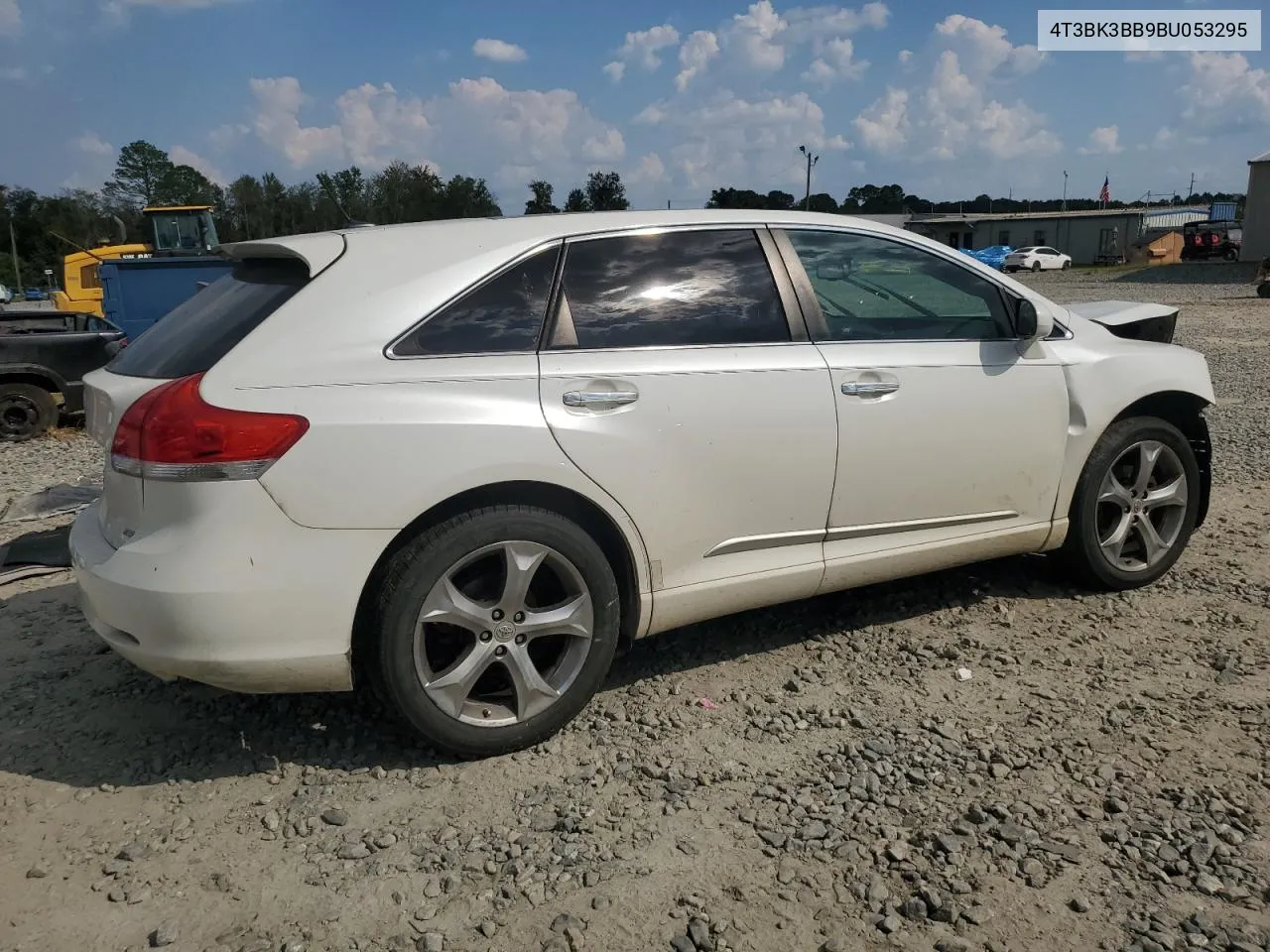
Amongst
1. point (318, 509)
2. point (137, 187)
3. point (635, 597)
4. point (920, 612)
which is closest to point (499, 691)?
point (635, 597)

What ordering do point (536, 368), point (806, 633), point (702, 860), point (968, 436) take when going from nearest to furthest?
point (702, 860) < point (536, 368) < point (968, 436) < point (806, 633)

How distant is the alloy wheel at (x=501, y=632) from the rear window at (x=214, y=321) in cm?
95

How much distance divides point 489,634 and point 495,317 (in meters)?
0.99

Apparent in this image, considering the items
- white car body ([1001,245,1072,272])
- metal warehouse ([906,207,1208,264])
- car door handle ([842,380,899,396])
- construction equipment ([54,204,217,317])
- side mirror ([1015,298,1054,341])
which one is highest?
metal warehouse ([906,207,1208,264])

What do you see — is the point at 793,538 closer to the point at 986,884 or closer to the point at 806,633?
the point at 806,633

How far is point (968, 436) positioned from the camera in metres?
3.81

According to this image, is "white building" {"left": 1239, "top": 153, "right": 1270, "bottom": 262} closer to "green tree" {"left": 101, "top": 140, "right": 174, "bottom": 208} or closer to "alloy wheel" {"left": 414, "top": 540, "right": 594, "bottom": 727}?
"alloy wheel" {"left": 414, "top": 540, "right": 594, "bottom": 727}

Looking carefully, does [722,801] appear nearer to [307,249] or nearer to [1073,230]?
[307,249]

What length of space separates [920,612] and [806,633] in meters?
0.57

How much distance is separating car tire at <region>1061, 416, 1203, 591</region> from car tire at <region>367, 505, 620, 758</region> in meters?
2.24

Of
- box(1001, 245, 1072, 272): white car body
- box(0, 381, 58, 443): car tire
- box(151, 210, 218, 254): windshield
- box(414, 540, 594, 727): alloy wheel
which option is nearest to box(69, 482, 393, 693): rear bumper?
box(414, 540, 594, 727): alloy wheel

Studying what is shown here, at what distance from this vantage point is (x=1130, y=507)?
14.2 ft

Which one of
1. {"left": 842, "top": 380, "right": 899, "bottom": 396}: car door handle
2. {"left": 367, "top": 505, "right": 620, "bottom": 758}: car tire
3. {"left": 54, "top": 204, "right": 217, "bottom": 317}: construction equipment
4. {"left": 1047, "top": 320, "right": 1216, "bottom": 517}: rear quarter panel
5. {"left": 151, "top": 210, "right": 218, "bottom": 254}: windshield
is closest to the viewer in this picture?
{"left": 367, "top": 505, "right": 620, "bottom": 758}: car tire

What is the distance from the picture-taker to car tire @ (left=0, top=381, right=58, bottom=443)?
9.52 metres
